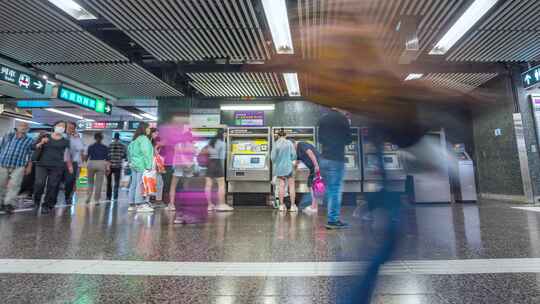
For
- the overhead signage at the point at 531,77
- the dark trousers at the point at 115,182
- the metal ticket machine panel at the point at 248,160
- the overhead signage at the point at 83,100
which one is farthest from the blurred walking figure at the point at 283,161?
the overhead signage at the point at 83,100

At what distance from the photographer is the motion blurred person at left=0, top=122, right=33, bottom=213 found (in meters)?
4.80

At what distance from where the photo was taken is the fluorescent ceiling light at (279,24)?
4070 mm

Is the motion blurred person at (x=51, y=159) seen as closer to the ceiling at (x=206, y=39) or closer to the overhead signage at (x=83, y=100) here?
the ceiling at (x=206, y=39)

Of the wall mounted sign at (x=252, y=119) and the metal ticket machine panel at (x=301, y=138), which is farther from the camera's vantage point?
the wall mounted sign at (x=252, y=119)

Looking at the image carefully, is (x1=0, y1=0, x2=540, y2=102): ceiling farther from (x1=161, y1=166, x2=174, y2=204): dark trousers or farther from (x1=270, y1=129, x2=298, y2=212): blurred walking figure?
(x1=161, y1=166, x2=174, y2=204): dark trousers

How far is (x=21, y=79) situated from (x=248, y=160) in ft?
16.8

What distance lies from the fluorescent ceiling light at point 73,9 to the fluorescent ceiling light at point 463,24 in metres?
5.63

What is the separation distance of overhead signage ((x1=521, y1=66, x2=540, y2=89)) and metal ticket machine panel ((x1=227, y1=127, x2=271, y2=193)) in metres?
5.44

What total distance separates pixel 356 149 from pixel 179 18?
4.73m

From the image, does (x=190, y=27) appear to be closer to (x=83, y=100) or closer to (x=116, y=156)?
(x=116, y=156)

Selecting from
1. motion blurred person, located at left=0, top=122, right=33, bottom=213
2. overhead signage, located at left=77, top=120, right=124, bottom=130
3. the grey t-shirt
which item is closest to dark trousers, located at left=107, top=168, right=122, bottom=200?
motion blurred person, located at left=0, top=122, right=33, bottom=213

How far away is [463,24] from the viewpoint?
4.56 meters

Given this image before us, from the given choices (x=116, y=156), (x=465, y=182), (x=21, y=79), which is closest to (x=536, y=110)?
(x=465, y=182)

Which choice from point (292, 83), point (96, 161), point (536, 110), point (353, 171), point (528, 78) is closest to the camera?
point (528, 78)
